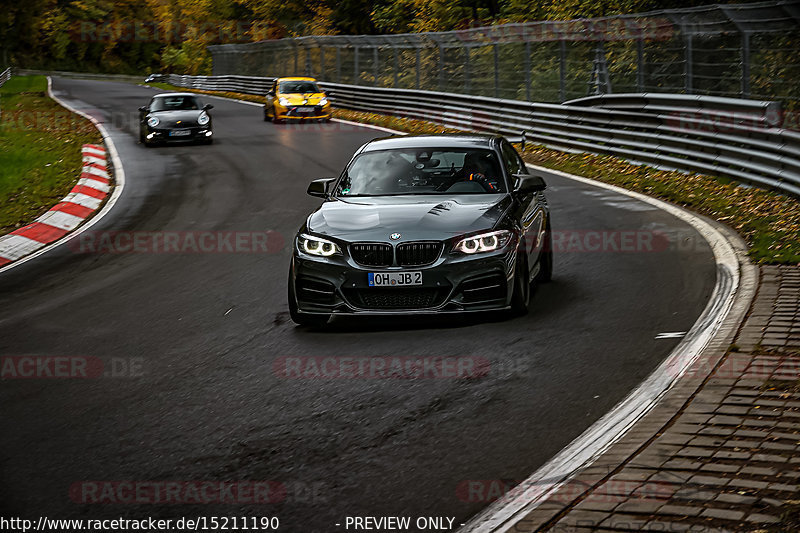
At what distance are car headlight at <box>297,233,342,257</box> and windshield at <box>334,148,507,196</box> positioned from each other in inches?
42.2

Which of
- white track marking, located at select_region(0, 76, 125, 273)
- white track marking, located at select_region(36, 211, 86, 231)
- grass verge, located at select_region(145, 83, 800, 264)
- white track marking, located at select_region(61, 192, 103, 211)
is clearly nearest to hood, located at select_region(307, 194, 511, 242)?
grass verge, located at select_region(145, 83, 800, 264)

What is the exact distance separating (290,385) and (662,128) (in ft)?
44.9

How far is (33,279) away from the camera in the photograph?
40.3ft

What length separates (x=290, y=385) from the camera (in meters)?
7.24

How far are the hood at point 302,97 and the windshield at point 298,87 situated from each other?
17cm

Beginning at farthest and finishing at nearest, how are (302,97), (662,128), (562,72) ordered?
(302,97) < (562,72) < (662,128)

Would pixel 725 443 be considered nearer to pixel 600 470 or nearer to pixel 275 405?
pixel 600 470

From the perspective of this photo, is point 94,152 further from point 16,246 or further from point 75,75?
point 75,75

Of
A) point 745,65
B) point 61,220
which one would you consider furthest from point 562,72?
point 61,220

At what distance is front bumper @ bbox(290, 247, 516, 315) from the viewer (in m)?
8.57

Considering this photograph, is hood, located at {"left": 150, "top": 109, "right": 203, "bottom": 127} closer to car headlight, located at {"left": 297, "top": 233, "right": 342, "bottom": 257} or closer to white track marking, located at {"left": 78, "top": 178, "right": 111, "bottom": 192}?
white track marking, located at {"left": 78, "top": 178, "right": 111, "bottom": 192}

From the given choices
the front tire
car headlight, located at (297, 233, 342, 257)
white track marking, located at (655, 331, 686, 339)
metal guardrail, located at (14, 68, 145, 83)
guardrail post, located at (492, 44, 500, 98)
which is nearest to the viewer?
white track marking, located at (655, 331, 686, 339)

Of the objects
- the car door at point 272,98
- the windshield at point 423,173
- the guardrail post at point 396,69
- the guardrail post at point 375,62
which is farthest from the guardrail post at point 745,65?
the guardrail post at point 375,62

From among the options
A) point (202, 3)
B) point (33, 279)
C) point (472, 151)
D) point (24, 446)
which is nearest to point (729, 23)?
point (472, 151)
